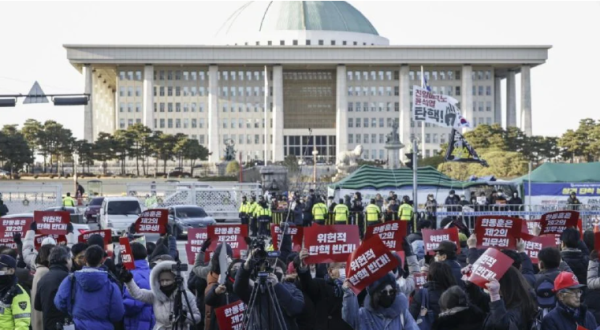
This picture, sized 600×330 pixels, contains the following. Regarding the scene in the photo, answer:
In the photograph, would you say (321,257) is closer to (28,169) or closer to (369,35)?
(28,169)

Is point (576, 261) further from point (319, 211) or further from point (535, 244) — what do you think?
point (319, 211)

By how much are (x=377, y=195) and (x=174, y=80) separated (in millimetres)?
96094

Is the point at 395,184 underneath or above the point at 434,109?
underneath

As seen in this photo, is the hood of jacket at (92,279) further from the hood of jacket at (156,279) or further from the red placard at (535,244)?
the red placard at (535,244)

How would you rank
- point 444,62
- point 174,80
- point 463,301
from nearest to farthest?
point 463,301
point 444,62
point 174,80

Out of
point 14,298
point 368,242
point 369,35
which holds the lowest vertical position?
point 14,298

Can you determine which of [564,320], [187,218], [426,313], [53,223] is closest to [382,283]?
[426,313]

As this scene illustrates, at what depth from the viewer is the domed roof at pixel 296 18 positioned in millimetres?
137875

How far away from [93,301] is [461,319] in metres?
2.96

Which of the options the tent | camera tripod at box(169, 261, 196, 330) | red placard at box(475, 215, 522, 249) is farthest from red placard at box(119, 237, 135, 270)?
the tent

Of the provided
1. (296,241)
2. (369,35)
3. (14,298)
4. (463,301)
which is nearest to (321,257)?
(463,301)

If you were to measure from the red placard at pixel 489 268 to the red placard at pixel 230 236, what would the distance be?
454 centimetres

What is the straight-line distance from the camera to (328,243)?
351 inches

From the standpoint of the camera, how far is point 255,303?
7.88 metres
